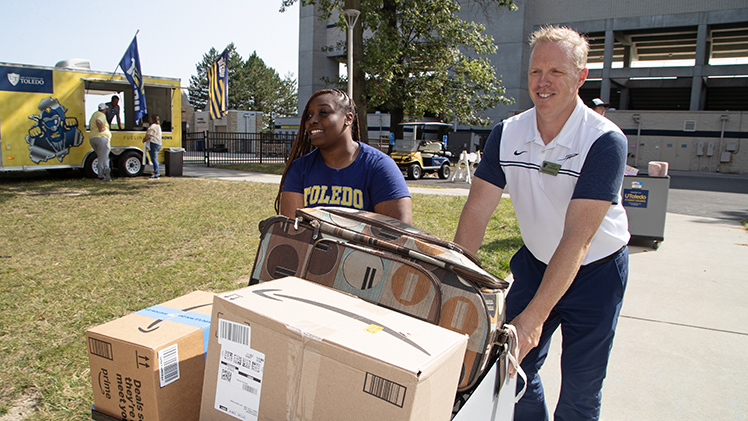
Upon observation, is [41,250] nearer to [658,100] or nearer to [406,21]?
[406,21]

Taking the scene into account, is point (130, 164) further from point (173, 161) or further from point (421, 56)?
point (421, 56)

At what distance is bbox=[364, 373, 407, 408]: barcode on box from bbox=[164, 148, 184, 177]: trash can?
15273 mm

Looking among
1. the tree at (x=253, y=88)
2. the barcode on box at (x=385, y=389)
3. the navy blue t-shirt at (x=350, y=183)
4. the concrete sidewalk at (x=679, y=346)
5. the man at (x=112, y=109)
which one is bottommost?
the concrete sidewalk at (x=679, y=346)

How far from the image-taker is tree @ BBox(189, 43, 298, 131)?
247ft

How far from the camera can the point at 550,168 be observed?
1.97 m

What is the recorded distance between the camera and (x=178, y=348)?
5.73 feet

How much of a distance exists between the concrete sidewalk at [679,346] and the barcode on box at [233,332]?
230cm

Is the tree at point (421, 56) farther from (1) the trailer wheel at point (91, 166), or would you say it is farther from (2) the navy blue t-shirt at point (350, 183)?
(2) the navy blue t-shirt at point (350, 183)

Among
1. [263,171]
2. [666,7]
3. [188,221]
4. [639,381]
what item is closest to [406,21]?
[263,171]

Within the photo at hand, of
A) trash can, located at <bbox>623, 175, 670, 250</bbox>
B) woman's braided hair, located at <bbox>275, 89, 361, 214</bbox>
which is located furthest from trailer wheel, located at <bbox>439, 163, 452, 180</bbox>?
woman's braided hair, located at <bbox>275, 89, 361, 214</bbox>

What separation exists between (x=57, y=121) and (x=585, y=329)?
14.8 metres

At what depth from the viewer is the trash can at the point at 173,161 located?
15211 mm

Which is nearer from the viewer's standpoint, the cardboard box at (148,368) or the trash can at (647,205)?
the cardboard box at (148,368)

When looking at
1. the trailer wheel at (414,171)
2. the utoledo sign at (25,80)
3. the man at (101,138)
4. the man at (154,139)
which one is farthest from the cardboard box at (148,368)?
the trailer wheel at (414,171)
